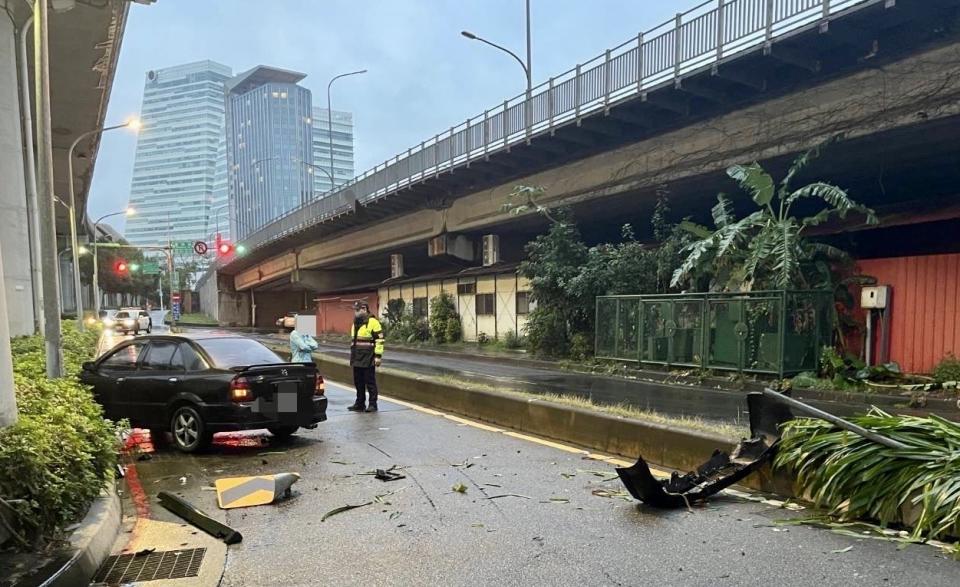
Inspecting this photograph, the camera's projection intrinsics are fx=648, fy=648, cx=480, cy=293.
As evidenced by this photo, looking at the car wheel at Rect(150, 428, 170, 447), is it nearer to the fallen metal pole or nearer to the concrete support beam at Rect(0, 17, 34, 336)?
the fallen metal pole

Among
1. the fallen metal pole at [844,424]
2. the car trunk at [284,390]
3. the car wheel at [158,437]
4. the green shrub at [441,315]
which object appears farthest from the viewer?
the green shrub at [441,315]

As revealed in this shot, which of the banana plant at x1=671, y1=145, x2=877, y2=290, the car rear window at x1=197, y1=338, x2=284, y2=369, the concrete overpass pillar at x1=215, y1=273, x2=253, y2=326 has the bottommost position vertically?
the concrete overpass pillar at x1=215, y1=273, x2=253, y2=326

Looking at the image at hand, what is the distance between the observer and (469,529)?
4.79 m

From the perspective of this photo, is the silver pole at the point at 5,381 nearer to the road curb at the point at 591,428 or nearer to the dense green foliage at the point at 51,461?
the dense green foliage at the point at 51,461

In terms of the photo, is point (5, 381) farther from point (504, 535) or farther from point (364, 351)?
point (364, 351)

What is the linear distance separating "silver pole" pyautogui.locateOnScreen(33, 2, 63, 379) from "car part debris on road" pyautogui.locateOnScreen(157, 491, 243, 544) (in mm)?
4268

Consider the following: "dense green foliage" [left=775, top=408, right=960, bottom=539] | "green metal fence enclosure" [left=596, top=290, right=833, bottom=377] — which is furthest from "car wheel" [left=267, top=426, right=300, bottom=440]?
"green metal fence enclosure" [left=596, top=290, right=833, bottom=377]

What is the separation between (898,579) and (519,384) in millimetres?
10960

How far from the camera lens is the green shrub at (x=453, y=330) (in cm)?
2975

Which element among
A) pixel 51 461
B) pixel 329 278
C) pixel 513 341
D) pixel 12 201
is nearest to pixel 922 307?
pixel 513 341

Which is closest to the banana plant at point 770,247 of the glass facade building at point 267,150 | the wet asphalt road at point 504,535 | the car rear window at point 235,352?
the wet asphalt road at point 504,535

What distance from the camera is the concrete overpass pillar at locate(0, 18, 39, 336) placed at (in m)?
15.2

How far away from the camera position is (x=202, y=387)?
7.53 meters

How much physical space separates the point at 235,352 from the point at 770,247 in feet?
36.8
